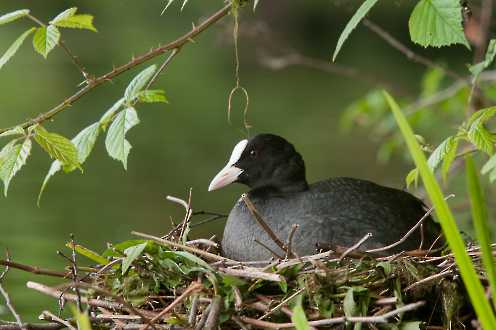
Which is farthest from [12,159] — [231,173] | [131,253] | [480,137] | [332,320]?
[231,173]

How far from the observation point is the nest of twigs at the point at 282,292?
8.76ft

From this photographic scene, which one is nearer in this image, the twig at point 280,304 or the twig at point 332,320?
the twig at point 332,320

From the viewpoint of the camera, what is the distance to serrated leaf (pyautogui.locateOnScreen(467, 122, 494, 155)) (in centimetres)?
271

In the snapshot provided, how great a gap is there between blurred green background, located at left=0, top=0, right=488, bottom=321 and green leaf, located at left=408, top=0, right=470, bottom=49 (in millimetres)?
1722

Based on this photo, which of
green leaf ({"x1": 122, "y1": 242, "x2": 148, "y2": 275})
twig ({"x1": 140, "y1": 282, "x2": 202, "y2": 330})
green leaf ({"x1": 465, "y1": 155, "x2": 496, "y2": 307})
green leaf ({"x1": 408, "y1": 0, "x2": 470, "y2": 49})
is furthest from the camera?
green leaf ({"x1": 122, "y1": 242, "x2": 148, "y2": 275})

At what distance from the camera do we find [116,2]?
19406mm

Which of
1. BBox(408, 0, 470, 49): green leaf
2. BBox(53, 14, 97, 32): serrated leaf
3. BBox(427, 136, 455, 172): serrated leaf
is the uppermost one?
BBox(53, 14, 97, 32): serrated leaf

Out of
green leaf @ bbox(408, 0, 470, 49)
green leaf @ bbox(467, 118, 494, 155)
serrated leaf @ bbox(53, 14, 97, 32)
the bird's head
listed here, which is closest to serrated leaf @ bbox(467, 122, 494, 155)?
green leaf @ bbox(467, 118, 494, 155)

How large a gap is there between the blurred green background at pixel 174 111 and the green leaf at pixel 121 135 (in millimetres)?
1431

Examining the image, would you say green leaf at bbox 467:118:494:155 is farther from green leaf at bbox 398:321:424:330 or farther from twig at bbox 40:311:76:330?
twig at bbox 40:311:76:330

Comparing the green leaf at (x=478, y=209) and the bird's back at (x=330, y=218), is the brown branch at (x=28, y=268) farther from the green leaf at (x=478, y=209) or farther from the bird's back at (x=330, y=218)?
the green leaf at (x=478, y=209)

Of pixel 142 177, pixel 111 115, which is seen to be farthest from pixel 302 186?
pixel 142 177

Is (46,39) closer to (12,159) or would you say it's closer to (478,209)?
(12,159)

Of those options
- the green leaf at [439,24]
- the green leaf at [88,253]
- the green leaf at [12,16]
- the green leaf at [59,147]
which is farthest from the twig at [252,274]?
the green leaf at [12,16]
